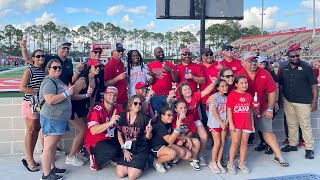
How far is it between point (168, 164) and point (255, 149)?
177 centimetres

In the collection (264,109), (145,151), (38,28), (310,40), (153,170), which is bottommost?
(153,170)

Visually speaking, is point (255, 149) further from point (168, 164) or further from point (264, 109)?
point (168, 164)

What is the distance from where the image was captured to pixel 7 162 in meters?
4.91

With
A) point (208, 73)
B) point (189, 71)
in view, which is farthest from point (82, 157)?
point (208, 73)

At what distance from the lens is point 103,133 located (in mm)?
4531

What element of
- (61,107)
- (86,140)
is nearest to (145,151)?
(86,140)

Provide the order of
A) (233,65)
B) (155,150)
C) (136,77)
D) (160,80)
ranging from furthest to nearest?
(233,65) → (160,80) → (136,77) → (155,150)

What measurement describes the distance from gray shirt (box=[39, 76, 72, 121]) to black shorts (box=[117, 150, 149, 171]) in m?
0.94

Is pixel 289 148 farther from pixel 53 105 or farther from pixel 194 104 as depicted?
pixel 53 105

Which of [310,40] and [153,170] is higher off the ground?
[310,40]

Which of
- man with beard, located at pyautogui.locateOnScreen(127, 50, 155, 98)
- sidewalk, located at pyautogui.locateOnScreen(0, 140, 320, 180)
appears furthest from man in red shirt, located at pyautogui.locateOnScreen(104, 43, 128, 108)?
sidewalk, located at pyautogui.locateOnScreen(0, 140, 320, 180)

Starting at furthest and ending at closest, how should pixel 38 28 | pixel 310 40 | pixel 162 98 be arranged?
pixel 38 28
pixel 310 40
pixel 162 98

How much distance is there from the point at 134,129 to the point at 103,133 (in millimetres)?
462

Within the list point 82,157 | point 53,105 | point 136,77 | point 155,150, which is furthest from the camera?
point 136,77
